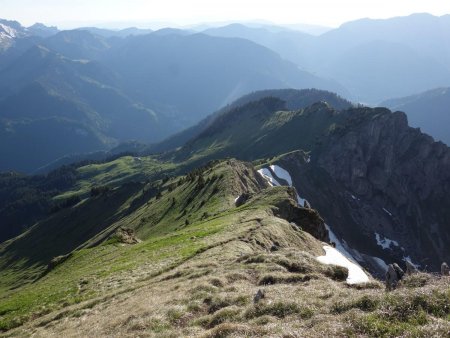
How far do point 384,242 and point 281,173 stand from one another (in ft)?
169

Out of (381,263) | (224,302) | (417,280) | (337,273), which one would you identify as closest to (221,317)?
(224,302)

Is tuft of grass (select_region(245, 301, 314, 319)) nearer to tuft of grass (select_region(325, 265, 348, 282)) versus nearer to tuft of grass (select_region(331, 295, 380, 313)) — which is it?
tuft of grass (select_region(331, 295, 380, 313))

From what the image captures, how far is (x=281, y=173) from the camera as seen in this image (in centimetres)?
17125

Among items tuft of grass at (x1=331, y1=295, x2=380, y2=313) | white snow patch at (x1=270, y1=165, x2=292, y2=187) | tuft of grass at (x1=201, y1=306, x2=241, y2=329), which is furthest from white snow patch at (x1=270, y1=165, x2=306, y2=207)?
tuft of grass at (x1=331, y1=295, x2=380, y2=313)

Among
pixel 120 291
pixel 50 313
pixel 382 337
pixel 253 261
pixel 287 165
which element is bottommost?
pixel 287 165

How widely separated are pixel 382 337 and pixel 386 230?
581 feet

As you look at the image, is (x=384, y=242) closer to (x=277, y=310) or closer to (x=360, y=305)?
(x=277, y=310)

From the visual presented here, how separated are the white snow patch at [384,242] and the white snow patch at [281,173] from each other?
4412 centimetres

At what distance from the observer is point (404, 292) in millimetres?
21188

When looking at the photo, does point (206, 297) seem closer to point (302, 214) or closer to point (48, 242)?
point (302, 214)

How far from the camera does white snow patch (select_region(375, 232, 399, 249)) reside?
17000 cm

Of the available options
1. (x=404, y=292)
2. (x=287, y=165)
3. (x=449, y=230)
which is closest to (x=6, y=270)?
(x=287, y=165)

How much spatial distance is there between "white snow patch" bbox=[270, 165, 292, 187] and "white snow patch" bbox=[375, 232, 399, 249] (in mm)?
44124

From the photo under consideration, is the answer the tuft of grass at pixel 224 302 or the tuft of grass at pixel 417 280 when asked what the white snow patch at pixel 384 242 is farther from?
the tuft of grass at pixel 224 302
